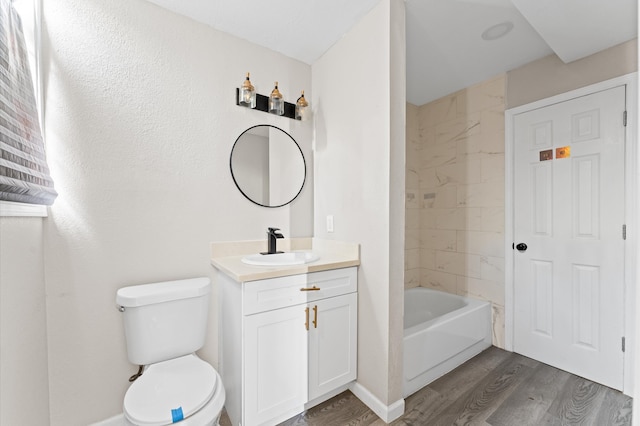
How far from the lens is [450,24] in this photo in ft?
5.78

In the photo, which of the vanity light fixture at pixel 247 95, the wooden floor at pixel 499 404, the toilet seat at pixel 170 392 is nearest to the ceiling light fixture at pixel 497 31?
the vanity light fixture at pixel 247 95

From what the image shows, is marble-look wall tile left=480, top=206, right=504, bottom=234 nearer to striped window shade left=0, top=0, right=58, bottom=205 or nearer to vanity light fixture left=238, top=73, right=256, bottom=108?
vanity light fixture left=238, top=73, right=256, bottom=108

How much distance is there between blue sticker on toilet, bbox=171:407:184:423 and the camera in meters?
1.01

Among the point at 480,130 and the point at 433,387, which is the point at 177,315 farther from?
the point at 480,130

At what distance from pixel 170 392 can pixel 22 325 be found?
1.96 ft

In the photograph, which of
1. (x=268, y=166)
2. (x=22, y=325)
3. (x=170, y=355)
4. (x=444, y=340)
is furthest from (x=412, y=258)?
(x=22, y=325)

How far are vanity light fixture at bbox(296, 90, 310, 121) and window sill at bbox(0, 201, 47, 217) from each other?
157 cm

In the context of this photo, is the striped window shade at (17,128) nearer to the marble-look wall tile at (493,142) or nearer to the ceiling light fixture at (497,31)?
the ceiling light fixture at (497,31)

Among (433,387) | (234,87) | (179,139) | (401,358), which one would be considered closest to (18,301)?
(179,139)

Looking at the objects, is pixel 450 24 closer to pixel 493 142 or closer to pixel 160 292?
Result: pixel 493 142

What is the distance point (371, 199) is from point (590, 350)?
1.90m

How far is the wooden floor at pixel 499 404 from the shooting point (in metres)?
1.53

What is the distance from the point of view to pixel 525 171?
221cm

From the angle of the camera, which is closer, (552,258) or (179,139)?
(179,139)
